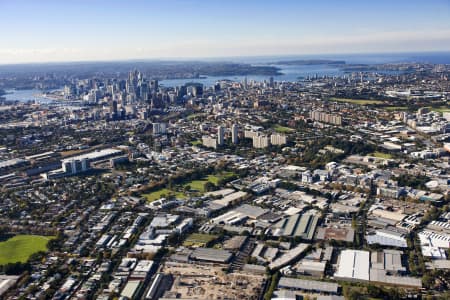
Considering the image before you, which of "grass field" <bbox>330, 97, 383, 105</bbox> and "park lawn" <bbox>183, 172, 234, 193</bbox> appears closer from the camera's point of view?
"park lawn" <bbox>183, 172, 234, 193</bbox>

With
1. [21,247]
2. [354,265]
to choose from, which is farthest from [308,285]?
[21,247]

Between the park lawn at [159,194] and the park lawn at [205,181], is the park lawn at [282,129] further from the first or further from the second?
the park lawn at [159,194]

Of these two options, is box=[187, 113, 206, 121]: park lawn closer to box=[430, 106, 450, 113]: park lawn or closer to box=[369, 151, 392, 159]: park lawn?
box=[369, 151, 392, 159]: park lawn

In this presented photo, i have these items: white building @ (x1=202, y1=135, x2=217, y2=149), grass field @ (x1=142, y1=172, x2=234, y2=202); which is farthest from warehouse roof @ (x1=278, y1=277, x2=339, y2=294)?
white building @ (x1=202, y1=135, x2=217, y2=149)

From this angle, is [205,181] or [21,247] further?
[205,181]

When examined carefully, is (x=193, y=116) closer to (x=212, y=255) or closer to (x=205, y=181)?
(x=205, y=181)

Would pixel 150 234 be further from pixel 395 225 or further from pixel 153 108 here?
pixel 153 108
